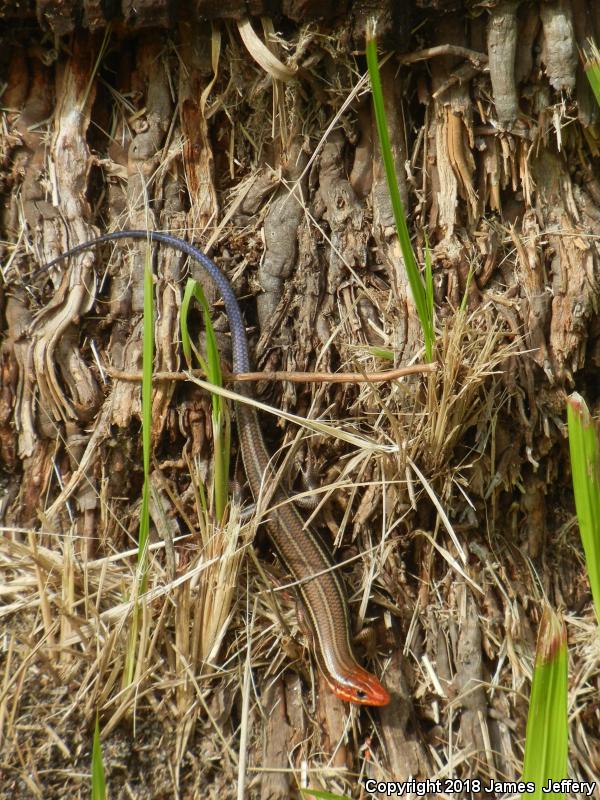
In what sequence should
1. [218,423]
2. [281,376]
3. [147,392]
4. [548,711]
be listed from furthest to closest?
[281,376], [218,423], [147,392], [548,711]

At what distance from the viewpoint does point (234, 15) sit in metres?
2.26

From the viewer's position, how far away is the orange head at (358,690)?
2203 millimetres

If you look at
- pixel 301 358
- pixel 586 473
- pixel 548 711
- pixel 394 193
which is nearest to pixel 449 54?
pixel 394 193

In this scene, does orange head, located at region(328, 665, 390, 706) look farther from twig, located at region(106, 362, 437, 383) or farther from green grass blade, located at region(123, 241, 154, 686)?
twig, located at region(106, 362, 437, 383)

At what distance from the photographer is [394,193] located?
167 cm

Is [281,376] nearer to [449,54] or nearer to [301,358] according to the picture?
[301,358]

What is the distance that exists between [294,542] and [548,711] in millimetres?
1369

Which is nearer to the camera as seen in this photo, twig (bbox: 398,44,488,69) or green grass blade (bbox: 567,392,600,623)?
green grass blade (bbox: 567,392,600,623)

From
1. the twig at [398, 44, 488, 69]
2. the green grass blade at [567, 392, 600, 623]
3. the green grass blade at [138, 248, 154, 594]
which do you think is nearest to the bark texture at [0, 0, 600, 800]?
the twig at [398, 44, 488, 69]

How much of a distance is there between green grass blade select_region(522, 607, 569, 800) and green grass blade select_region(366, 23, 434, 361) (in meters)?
0.87

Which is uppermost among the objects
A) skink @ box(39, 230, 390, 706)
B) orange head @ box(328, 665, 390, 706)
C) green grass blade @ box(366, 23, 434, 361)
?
green grass blade @ box(366, 23, 434, 361)

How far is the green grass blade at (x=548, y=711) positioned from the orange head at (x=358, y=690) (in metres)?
1.08

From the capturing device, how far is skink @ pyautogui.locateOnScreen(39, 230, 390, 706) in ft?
7.52

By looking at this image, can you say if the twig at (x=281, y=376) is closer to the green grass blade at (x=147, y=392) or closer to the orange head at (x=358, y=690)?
the green grass blade at (x=147, y=392)
